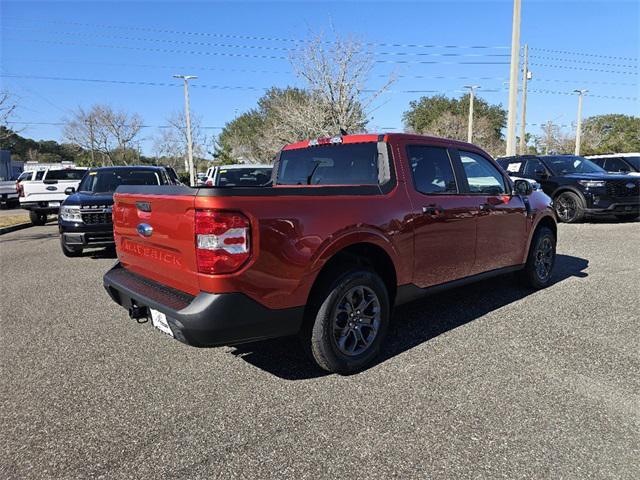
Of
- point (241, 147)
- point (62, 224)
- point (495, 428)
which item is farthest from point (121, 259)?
point (241, 147)

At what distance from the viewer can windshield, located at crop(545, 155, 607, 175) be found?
12.4 meters

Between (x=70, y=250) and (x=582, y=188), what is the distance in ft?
38.3

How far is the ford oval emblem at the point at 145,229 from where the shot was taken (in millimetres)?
3247

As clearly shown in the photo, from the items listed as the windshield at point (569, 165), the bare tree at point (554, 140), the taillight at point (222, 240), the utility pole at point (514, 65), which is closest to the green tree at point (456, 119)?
the bare tree at point (554, 140)

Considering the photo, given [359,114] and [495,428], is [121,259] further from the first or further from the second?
[359,114]

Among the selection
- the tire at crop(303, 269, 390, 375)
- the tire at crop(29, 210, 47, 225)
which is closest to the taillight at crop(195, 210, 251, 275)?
the tire at crop(303, 269, 390, 375)

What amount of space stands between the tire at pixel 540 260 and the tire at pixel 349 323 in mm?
2761

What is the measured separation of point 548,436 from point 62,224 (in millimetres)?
7914

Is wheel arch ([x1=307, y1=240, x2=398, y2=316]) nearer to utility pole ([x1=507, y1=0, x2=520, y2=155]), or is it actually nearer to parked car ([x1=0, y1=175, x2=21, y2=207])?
utility pole ([x1=507, y1=0, x2=520, y2=155])

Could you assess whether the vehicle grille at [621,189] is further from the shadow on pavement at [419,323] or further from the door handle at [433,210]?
the door handle at [433,210]

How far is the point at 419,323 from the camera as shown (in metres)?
4.52

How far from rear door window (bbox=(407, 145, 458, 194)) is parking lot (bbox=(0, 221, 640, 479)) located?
4.39 ft

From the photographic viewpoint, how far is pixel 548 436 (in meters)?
2.62

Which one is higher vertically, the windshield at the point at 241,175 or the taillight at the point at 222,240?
the windshield at the point at 241,175
